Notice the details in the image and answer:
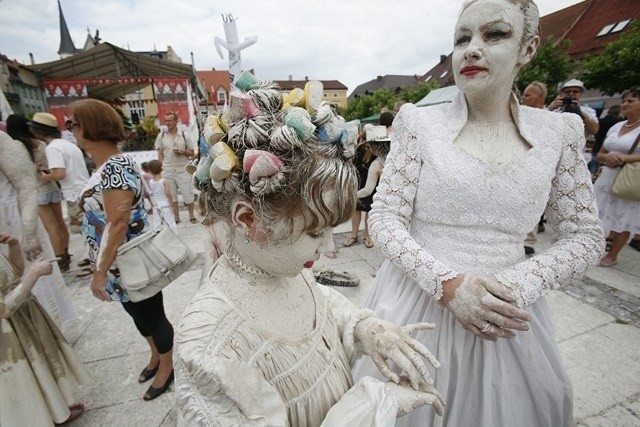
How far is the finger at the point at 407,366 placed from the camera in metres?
0.90

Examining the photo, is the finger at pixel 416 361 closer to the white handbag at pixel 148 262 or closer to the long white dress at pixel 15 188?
the white handbag at pixel 148 262

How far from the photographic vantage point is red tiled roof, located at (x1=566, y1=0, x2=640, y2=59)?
19.2 meters

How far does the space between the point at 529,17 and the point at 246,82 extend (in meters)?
1.17

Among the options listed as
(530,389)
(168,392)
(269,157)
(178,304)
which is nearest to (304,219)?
(269,157)

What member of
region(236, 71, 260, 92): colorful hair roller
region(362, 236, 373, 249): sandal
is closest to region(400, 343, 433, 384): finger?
region(236, 71, 260, 92): colorful hair roller

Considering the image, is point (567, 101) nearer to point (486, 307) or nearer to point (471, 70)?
point (471, 70)

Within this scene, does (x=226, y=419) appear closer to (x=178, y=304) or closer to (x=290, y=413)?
(x=290, y=413)

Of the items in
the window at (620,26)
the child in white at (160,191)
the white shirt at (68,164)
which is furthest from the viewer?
the window at (620,26)

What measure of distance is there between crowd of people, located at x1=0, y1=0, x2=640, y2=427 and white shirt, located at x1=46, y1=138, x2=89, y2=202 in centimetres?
228

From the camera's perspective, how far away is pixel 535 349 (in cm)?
125

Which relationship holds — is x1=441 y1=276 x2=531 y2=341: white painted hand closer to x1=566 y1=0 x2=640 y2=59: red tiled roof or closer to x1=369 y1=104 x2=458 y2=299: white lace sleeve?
x1=369 y1=104 x2=458 y2=299: white lace sleeve

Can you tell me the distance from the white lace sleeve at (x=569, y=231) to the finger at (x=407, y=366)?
517 mm

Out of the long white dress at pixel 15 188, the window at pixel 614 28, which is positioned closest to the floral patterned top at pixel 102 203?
the long white dress at pixel 15 188

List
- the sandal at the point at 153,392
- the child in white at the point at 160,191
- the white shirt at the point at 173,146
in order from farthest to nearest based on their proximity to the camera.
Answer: the white shirt at the point at 173,146
the child in white at the point at 160,191
the sandal at the point at 153,392
